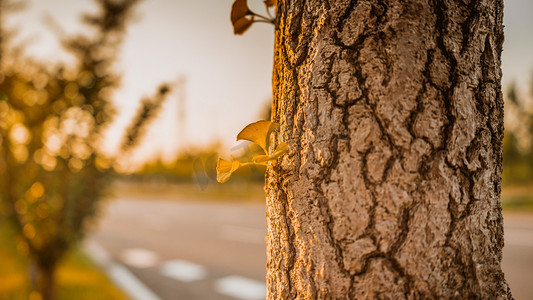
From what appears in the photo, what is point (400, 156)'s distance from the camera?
68cm

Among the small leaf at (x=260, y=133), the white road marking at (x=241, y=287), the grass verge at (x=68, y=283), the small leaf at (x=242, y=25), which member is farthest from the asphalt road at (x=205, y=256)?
the small leaf at (x=260, y=133)

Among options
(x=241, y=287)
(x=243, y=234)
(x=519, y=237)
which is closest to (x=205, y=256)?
(x=241, y=287)

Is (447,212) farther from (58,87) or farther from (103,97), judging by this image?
(58,87)

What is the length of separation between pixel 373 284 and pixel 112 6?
2.38 metres

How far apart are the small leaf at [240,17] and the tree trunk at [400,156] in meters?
0.24

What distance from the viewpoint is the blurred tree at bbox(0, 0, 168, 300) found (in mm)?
2383

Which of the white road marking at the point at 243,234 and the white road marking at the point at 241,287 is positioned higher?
the white road marking at the point at 243,234

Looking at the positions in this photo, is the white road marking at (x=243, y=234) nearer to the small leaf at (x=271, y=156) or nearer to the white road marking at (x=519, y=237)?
the white road marking at (x=519, y=237)

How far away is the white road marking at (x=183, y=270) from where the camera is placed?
6410 millimetres

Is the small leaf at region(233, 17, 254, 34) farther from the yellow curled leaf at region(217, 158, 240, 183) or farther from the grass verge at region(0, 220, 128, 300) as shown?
the grass verge at region(0, 220, 128, 300)

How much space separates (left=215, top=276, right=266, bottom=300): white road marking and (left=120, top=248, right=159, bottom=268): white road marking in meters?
2.07

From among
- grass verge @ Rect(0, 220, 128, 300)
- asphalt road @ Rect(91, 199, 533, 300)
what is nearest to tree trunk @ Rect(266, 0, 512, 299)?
asphalt road @ Rect(91, 199, 533, 300)

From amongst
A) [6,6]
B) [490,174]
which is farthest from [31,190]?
[490,174]

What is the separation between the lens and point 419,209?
0.67 meters
